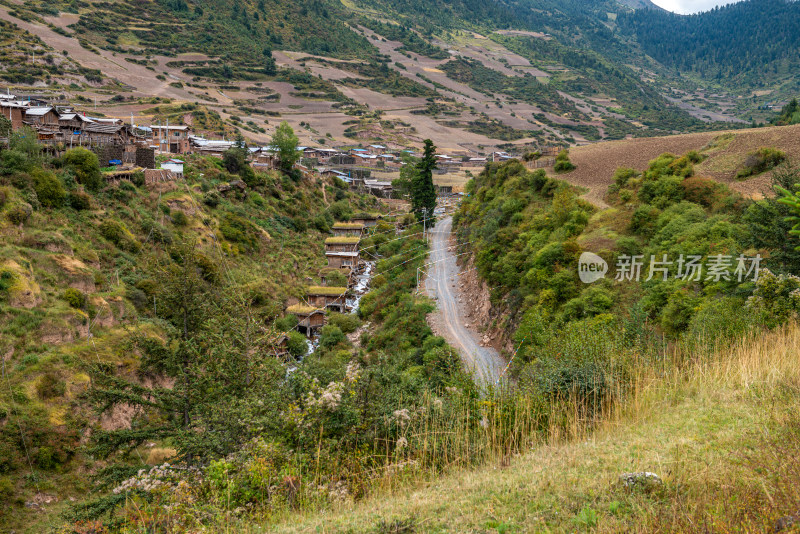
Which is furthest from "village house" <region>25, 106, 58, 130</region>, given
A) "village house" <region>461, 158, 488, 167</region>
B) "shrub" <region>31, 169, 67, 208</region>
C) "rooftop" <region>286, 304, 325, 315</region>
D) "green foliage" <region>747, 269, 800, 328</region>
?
"village house" <region>461, 158, 488, 167</region>

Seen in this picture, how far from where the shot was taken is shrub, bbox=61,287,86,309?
66.3 ft

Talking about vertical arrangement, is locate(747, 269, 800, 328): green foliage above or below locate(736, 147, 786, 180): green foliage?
below

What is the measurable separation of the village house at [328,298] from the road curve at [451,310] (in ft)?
22.7

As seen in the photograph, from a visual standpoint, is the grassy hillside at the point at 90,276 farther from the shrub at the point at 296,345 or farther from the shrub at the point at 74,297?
the shrub at the point at 296,345

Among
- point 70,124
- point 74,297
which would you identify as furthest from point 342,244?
point 74,297

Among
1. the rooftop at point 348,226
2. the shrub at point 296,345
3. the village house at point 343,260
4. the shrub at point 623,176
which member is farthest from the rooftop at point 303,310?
the shrub at point 623,176

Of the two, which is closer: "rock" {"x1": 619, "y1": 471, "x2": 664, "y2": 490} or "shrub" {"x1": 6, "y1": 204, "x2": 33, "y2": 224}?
"rock" {"x1": 619, "y1": 471, "x2": 664, "y2": 490}

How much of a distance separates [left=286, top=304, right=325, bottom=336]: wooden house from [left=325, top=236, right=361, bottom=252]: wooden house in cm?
1069

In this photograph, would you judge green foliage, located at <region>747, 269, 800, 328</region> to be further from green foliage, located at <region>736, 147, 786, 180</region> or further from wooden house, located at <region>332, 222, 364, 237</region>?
wooden house, located at <region>332, 222, 364, 237</region>

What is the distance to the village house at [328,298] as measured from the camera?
3416 centimetres

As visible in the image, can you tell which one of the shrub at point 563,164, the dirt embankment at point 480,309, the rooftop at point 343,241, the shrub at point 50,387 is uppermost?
the shrub at point 563,164

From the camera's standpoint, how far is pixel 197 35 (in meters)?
113

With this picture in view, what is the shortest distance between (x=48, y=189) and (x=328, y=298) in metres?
17.5

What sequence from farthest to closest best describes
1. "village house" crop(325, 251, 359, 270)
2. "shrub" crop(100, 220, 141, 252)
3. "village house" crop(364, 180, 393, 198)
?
"village house" crop(364, 180, 393, 198) < "village house" crop(325, 251, 359, 270) < "shrub" crop(100, 220, 141, 252)
